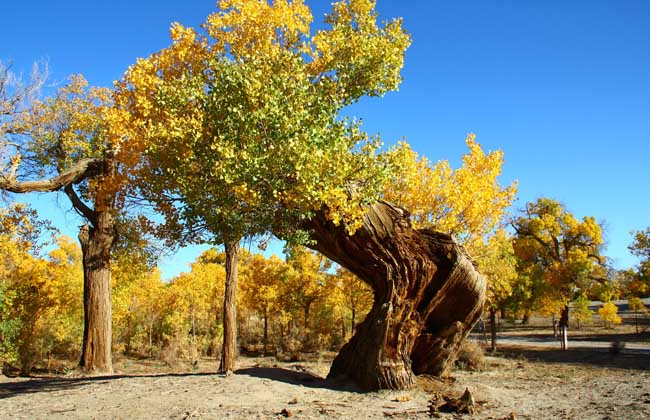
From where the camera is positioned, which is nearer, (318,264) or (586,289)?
(586,289)

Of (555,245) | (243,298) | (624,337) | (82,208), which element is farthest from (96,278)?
(624,337)

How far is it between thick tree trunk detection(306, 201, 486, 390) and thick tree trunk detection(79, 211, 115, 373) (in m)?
7.84

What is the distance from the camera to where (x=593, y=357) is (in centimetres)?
2150

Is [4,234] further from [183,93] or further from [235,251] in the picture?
[183,93]

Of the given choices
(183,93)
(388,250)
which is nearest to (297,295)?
(388,250)

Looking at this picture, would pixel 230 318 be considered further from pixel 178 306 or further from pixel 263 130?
pixel 178 306

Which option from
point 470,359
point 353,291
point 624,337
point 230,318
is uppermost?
point 353,291

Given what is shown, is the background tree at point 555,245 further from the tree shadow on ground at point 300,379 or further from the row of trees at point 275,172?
the tree shadow on ground at point 300,379

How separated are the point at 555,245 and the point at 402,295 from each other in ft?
79.0

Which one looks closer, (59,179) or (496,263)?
(59,179)

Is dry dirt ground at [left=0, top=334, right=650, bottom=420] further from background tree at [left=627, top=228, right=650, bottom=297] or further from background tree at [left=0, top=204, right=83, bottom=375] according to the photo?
background tree at [left=627, top=228, right=650, bottom=297]

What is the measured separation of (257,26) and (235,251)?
271 inches

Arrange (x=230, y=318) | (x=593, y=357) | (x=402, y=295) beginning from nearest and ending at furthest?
(x=402, y=295) < (x=230, y=318) < (x=593, y=357)

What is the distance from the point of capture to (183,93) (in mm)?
8875
